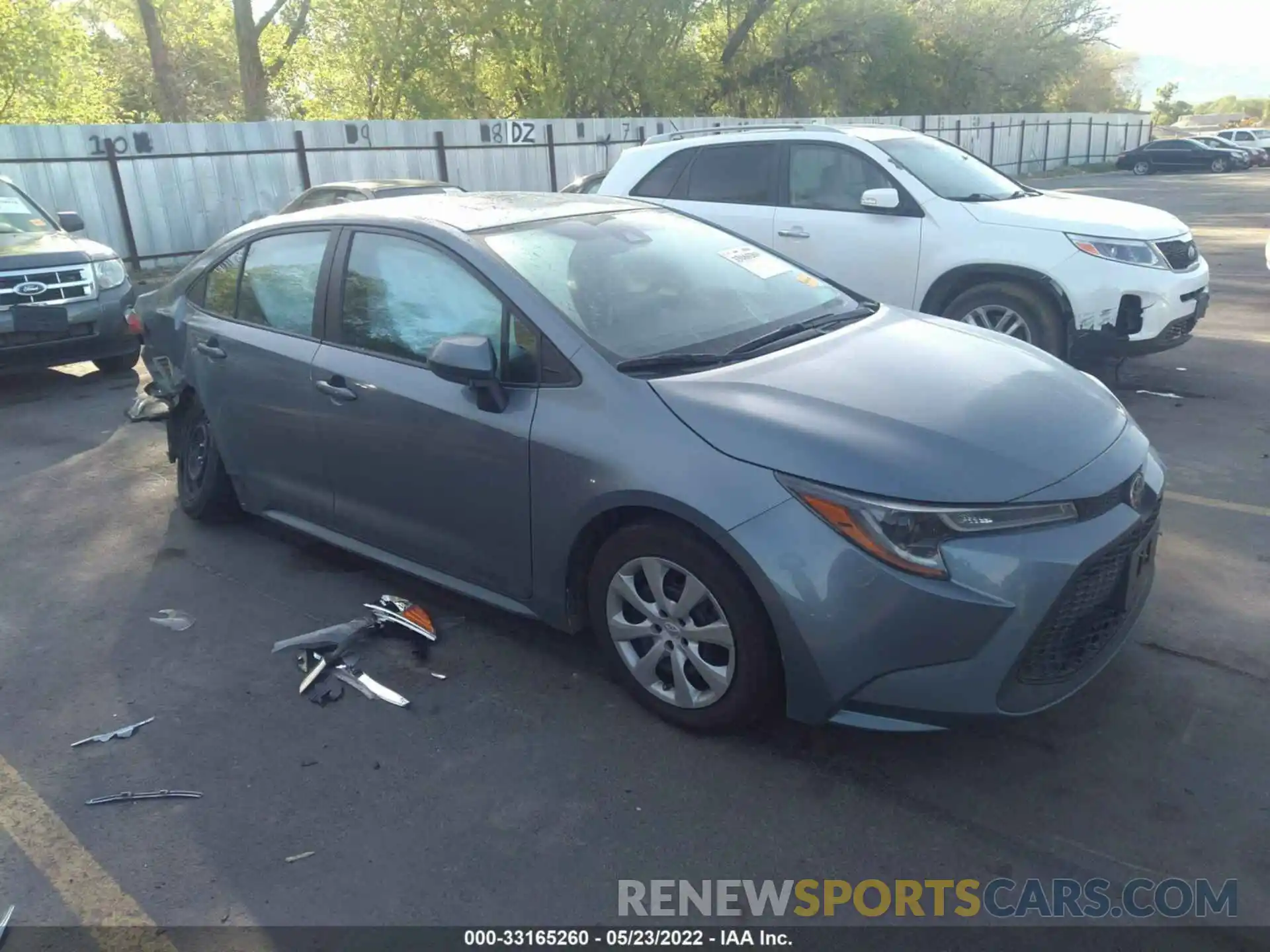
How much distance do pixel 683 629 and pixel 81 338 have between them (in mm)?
7128

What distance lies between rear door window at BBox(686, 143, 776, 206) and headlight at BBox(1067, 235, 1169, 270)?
2274 mm

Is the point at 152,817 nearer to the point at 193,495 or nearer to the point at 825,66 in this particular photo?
the point at 193,495

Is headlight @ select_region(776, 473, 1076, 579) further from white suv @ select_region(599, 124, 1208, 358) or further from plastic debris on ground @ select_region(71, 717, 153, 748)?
white suv @ select_region(599, 124, 1208, 358)

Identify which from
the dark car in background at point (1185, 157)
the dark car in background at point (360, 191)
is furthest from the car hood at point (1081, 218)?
the dark car in background at point (1185, 157)

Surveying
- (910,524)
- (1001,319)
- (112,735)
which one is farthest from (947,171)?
(112,735)

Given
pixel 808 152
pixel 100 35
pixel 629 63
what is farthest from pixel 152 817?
pixel 100 35

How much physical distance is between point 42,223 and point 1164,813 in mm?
9752

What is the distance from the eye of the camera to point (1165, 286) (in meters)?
6.61

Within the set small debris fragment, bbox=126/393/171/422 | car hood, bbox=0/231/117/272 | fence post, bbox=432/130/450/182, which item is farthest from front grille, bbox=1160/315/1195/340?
fence post, bbox=432/130/450/182

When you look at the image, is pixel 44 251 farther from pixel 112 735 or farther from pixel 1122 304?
pixel 1122 304

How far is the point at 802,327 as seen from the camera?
3975 millimetres

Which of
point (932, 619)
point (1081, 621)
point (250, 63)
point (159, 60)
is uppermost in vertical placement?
point (159, 60)

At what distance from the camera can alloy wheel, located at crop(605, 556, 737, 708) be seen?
3.17 metres

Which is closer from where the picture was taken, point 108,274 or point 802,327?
point 802,327
